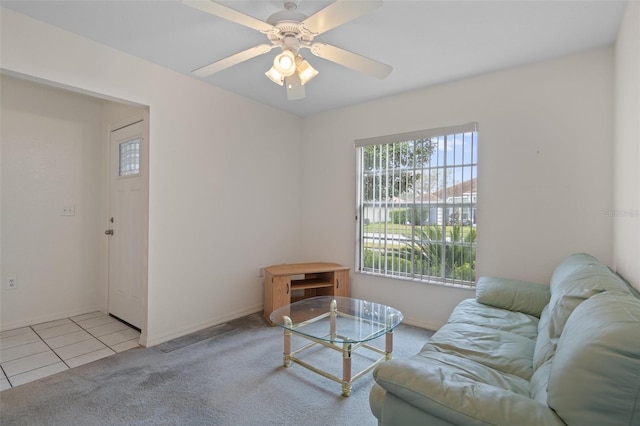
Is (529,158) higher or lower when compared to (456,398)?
higher

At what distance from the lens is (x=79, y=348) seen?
8.37 ft

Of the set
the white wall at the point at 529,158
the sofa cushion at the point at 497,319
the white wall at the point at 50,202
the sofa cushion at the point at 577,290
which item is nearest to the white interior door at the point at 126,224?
the white wall at the point at 50,202

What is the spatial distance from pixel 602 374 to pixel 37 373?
312 cm

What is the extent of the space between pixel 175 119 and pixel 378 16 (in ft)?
6.41

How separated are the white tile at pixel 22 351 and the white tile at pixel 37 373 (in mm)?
361

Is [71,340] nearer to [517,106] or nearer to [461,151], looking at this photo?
[461,151]

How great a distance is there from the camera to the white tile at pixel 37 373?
2.06m

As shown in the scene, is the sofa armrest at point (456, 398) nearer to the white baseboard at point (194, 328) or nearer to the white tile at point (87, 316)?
the white baseboard at point (194, 328)

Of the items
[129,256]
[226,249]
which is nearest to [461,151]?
[226,249]

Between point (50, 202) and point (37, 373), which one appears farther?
point (50, 202)

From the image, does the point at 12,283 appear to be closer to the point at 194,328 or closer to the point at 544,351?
the point at 194,328

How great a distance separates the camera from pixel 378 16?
1.94 metres

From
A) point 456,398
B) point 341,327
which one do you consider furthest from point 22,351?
point 456,398

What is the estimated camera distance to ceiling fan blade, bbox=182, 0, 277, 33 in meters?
1.41
